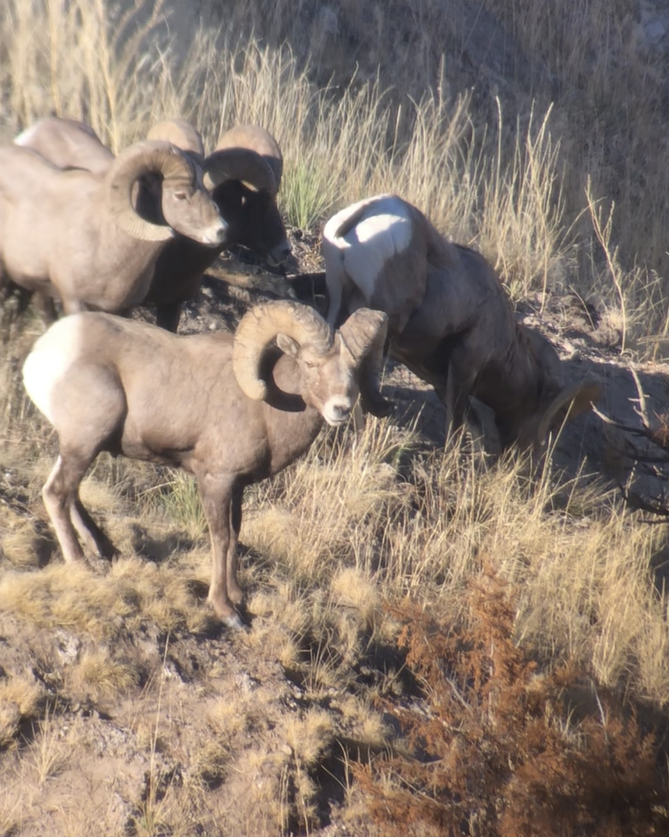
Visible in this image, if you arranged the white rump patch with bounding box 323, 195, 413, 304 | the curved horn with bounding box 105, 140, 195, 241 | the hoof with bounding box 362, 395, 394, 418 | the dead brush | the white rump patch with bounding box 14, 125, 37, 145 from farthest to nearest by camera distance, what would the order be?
the white rump patch with bounding box 323, 195, 413, 304, the white rump patch with bounding box 14, 125, 37, 145, the curved horn with bounding box 105, 140, 195, 241, the hoof with bounding box 362, 395, 394, 418, the dead brush

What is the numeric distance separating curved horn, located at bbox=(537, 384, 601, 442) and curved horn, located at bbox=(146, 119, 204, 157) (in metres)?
3.41

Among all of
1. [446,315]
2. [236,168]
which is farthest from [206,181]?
[446,315]

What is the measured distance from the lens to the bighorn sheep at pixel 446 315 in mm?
7516

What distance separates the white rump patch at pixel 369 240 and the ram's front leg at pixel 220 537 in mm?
2421

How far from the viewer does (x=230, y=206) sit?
704 centimetres

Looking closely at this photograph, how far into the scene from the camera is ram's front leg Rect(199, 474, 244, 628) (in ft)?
17.8

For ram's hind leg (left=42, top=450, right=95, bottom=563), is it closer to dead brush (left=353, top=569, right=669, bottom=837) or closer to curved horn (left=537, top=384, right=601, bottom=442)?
dead brush (left=353, top=569, right=669, bottom=837)

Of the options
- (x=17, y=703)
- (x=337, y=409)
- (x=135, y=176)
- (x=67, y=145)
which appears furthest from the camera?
(x=67, y=145)

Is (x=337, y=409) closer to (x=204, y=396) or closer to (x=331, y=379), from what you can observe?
(x=331, y=379)

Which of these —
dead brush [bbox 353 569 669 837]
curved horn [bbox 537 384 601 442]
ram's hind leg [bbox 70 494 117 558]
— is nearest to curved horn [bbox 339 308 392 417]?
dead brush [bbox 353 569 669 837]

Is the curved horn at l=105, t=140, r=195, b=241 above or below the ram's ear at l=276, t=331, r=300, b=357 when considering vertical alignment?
above

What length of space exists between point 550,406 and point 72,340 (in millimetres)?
4480

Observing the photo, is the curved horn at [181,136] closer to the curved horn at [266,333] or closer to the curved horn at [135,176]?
the curved horn at [135,176]

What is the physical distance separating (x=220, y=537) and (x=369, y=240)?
8.95 feet
